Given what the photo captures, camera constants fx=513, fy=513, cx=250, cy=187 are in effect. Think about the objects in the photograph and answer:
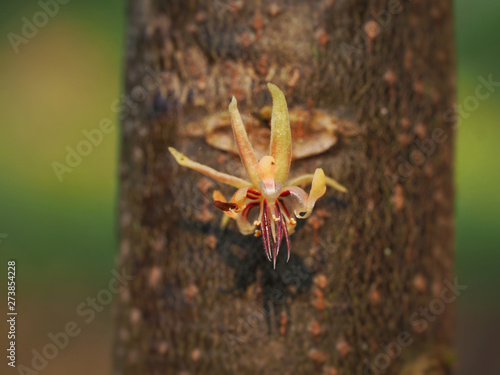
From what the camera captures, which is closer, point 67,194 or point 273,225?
point 273,225

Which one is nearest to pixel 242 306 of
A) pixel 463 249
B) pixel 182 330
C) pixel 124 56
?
pixel 182 330

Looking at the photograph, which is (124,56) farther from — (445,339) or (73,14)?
(73,14)

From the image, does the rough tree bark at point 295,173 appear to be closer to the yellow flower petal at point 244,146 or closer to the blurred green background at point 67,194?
the yellow flower petal at point 244,146

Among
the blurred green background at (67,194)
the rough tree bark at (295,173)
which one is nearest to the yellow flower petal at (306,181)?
the rough tree bark at (295,173)

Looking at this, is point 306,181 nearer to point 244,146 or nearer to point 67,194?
point 244,146

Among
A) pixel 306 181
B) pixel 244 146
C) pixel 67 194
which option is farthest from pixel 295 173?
pixel 67 194

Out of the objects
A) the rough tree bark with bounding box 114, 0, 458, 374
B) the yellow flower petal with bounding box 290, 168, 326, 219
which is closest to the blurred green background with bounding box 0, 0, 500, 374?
the rough tree bark with bounding box 114, 0, 458, 374
